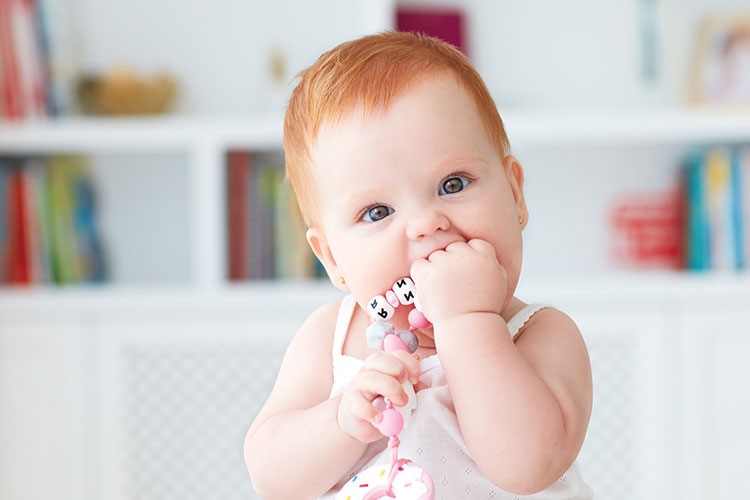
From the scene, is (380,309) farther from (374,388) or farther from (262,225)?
(262,225)

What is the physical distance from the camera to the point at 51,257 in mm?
2615

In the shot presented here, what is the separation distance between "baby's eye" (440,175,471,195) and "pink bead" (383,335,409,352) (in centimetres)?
13

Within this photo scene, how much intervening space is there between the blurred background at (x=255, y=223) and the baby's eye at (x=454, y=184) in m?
1.63

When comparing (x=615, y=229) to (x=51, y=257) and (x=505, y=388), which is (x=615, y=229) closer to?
(x=51, y=257)

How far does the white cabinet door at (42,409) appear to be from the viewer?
2.46 meters

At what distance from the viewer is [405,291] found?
2.67 feet

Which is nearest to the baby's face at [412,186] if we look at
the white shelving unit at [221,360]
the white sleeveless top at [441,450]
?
the white sleeveless top at [441,450]

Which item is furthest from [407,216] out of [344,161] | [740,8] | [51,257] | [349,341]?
[740,8]

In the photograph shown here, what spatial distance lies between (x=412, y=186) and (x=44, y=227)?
2.00 metres

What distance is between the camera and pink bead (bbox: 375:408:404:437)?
0.74m

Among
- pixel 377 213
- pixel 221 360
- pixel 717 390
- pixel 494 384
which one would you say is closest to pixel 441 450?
pixel 494 384

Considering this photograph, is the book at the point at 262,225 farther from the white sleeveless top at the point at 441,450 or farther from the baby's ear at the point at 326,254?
the white sleeveless top at the point at 441,450

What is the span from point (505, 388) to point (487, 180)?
0.18 meters

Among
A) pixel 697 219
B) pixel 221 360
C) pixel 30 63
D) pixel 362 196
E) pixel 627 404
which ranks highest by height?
pixel 30 63
